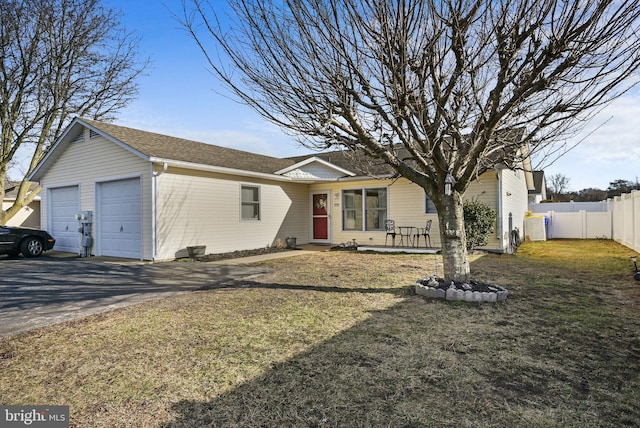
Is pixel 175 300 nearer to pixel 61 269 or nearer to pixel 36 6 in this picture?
pixel 61 269

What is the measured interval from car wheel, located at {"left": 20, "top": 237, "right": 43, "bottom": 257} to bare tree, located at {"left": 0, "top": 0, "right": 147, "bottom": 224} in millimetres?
6461

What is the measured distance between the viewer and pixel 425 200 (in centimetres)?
1266

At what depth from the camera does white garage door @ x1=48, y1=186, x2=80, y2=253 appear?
1245 cm

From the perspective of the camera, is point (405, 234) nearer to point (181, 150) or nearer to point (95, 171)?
point (181, 150)

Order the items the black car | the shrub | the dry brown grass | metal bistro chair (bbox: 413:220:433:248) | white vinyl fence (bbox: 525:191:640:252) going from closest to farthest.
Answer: the dry brown grass
the black car
the shrub
metal bistro chair (bbox: 413:220:433:248)
white vinyl fence (bbox: 525:191:640:252)

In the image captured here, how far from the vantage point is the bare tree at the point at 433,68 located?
435cm

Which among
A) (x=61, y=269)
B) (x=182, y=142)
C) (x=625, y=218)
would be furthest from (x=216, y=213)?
(x=625, y=218)

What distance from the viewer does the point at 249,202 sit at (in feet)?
42.3

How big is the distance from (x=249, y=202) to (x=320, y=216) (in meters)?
3.44

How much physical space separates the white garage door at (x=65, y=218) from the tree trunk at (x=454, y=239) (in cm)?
1198

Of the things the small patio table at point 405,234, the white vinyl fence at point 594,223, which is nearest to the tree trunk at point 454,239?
the small patio table at point 405,234

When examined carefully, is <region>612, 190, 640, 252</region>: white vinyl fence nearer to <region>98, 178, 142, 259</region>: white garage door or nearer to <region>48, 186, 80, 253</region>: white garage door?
<region>98, 178, 142, 259</region>: white garage door

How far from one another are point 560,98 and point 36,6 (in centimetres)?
2019

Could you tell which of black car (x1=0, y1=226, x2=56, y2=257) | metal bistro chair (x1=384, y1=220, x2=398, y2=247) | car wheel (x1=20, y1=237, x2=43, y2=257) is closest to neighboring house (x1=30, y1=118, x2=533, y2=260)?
metal bistro chair (x1=384, y1=220, x2=398, y2=247)
